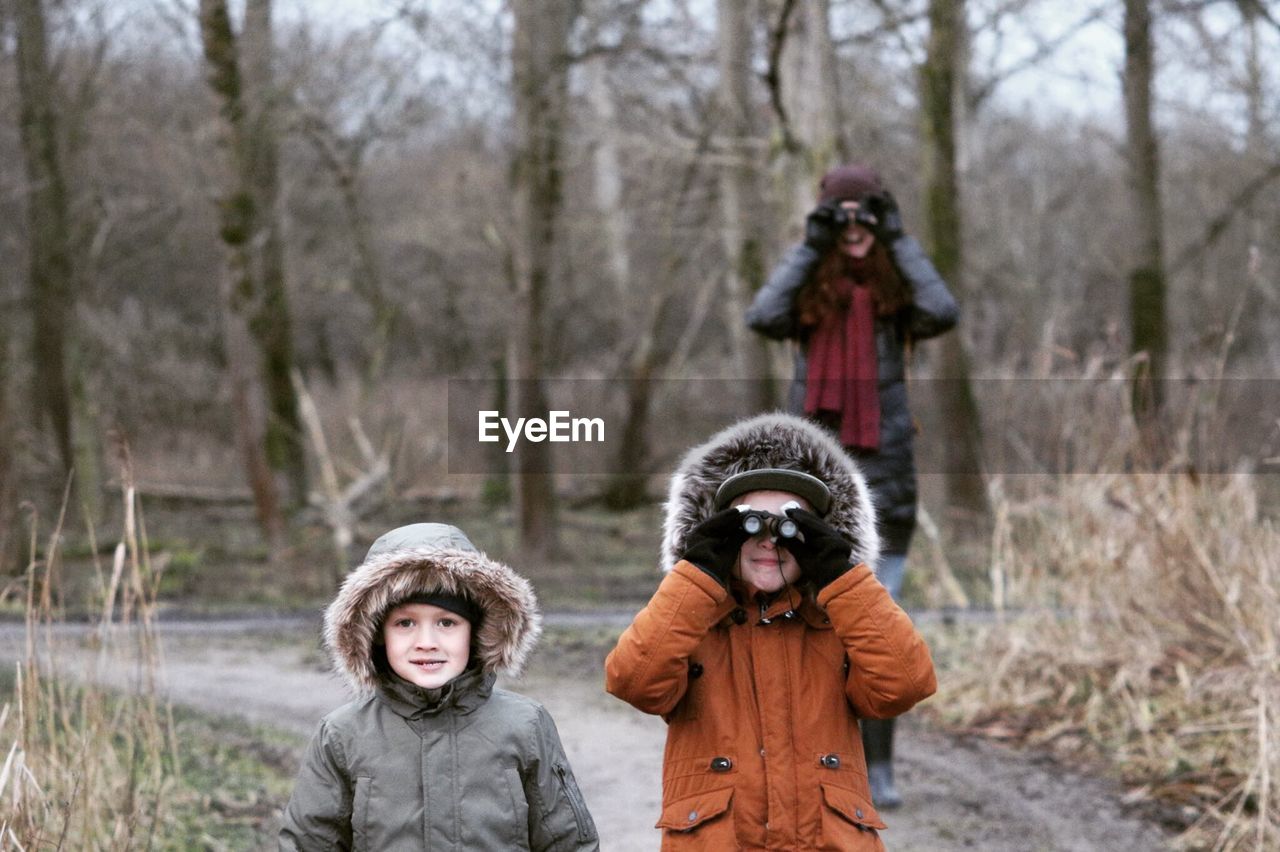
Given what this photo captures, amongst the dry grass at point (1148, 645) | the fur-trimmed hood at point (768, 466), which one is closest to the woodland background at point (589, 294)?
the dry grass at point (1148, 645)

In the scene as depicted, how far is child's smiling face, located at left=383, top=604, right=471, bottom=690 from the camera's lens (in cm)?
306

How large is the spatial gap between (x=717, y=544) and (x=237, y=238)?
1068cm

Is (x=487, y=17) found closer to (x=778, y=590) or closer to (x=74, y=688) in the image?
(x=74, y=688)

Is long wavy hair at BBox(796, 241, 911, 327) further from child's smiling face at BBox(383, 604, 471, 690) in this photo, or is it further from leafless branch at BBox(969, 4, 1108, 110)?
leafless branch at BBox(969, 4, 1108, 110)

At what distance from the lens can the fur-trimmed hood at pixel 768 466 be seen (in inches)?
129

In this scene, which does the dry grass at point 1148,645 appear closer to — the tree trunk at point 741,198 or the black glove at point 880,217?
the black glove at point 880,217

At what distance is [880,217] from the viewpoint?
16.2 ft

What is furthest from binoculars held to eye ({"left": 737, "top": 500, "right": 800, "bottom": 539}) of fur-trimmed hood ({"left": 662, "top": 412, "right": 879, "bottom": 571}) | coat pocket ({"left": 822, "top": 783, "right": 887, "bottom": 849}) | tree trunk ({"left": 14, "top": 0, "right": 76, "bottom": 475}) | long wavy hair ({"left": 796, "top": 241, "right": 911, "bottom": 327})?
tree trunk ({"left": 14, "top": 0, "right": 76, "bottom": 475})

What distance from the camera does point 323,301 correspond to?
29406 mm

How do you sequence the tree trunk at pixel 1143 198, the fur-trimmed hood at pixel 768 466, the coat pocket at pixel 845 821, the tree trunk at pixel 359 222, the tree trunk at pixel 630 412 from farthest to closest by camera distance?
the tree trunk at pixel 359 222
the tree trunk at pixel 630 412
the tree trunk at pixel 1143 198
the fur-trimmed hood at pixel 768 466
the coat pocket at pixel 845 821

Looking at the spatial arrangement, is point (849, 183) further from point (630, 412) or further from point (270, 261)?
point (630, 412)

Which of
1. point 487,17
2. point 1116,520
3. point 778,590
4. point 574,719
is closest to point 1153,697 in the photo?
point 1116,520

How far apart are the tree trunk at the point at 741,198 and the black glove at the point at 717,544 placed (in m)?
12.3

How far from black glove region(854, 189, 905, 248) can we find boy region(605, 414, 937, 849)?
1.81 meters
